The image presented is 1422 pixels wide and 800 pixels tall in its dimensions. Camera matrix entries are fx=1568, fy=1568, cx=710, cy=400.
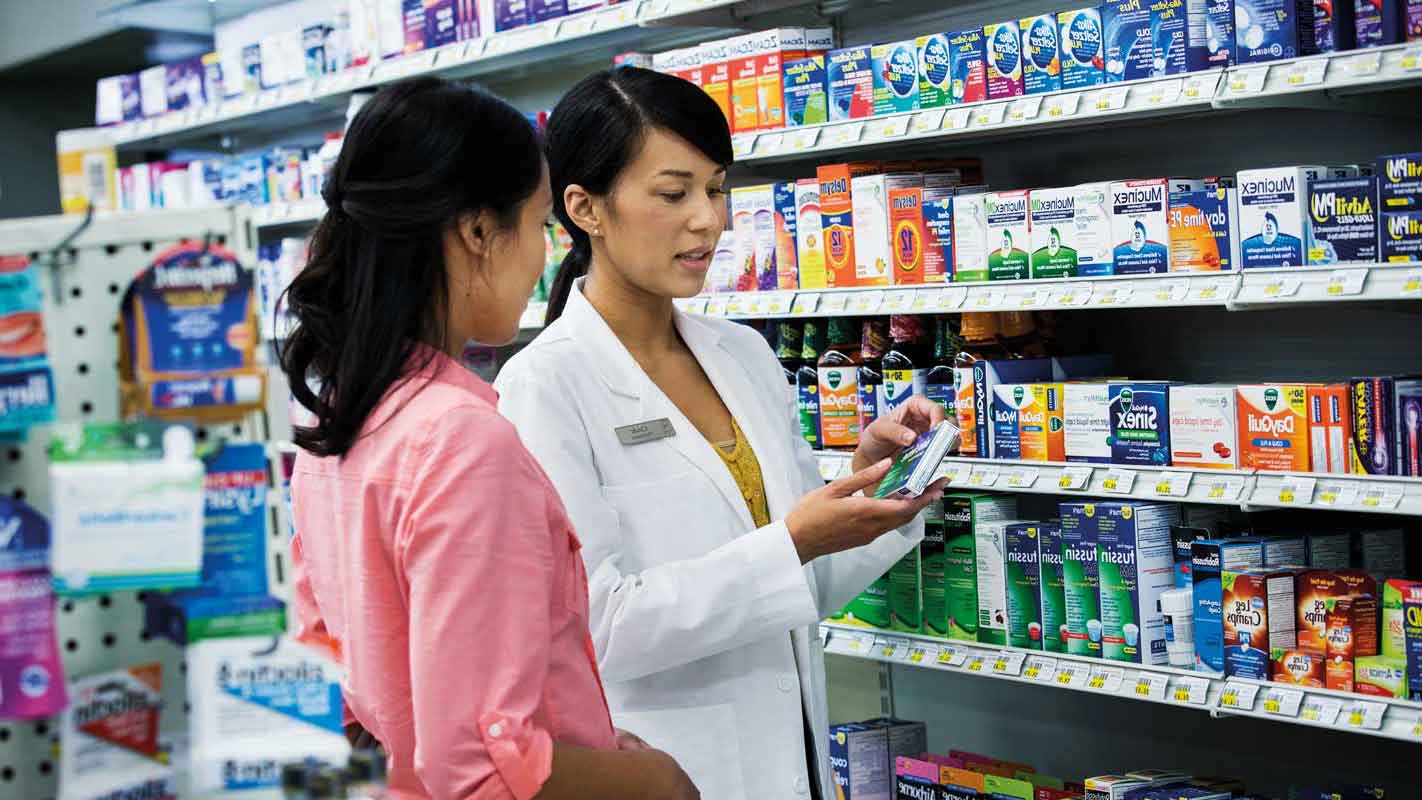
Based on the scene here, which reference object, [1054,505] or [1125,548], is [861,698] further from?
[1125,548]

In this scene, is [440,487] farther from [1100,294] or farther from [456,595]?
[1100,294]

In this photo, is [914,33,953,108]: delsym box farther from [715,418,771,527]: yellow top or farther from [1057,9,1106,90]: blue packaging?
[715,418,771,527]: yellow top

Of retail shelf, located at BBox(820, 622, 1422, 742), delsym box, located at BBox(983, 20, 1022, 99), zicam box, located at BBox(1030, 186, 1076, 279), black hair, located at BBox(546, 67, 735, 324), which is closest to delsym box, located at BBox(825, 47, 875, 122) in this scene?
delsym box, located at BBox(983, 20, 1022, 99)

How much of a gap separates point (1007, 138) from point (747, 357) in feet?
4.79

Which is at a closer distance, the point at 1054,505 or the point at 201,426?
the point at 201,426

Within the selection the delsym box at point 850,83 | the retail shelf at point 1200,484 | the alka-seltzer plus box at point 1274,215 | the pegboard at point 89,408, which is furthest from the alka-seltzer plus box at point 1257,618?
the pegboard at point 89,408

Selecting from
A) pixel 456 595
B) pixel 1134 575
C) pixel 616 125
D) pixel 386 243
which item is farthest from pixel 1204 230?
pixel 456 595

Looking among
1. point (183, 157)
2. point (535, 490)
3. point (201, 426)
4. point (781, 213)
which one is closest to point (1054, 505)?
point (781, 213)

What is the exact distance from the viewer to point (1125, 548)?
3.19 meters

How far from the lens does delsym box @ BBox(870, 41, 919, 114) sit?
349 centimetres

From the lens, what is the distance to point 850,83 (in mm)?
3652

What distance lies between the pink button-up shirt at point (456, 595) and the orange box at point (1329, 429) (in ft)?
5.75

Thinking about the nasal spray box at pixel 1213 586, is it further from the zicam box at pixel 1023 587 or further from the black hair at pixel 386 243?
the black hair at pixel 386 243

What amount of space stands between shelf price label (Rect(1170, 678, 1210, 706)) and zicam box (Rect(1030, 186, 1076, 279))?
85 centimetres
